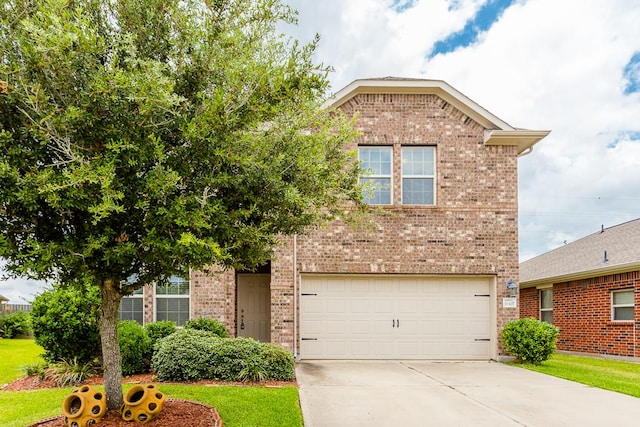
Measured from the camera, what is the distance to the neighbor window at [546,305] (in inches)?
719

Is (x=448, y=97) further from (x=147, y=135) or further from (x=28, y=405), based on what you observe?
(x=28, y=405)

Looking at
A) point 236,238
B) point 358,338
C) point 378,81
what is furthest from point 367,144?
point 236,238

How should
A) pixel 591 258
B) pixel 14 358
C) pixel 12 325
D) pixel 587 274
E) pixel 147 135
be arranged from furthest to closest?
pixel 12 325 < pixel 591 258 < pixel 587 274 < pixel 14 358 < pixel 147 135

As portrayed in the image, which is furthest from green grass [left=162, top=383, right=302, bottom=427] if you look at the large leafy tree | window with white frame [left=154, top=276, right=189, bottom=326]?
window with white frame [left=154, top=276, right=189, bottom=326]

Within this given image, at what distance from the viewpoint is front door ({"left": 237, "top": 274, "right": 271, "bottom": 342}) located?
15062 millimetres

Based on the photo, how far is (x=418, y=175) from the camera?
1366 centimetres

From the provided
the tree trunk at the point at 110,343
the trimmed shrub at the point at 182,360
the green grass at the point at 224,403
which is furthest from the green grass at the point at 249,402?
the tree trunk at the point at 110,343

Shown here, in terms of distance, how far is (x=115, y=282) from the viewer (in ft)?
20.2

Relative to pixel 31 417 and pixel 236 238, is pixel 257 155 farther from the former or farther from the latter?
pixel 31 417

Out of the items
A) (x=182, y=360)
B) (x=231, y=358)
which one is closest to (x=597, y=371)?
(x=231, y=358)

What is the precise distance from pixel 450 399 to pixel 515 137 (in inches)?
296

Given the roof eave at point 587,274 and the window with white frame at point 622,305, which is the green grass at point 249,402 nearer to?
the roof eave at point 587,274

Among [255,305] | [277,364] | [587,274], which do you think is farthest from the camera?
[587,274]

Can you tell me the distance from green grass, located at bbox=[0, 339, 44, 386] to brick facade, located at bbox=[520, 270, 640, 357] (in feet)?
48.4
